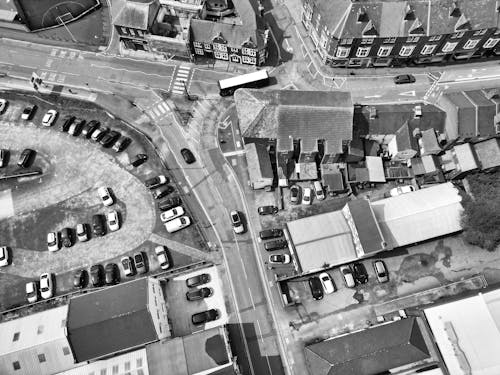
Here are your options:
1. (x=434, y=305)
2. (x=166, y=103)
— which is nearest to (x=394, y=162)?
(x=434, y=305)

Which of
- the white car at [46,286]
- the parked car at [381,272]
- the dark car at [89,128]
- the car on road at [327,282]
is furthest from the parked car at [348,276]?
the dark car at [89,128]

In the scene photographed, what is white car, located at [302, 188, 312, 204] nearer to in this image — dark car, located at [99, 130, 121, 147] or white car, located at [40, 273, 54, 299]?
dark car, located at [99, 130, 121, 147]

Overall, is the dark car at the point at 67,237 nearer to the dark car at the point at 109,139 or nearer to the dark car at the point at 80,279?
the dark car at the point at 80,279

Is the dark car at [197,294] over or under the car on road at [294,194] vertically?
→ under

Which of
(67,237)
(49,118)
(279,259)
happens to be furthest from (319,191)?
(49,118)

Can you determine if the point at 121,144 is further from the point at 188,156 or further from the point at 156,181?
the point at 188,156

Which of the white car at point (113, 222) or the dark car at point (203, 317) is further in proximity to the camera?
the white car at point (113, 222)

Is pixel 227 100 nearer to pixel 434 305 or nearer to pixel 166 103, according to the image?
pixel 166 103
